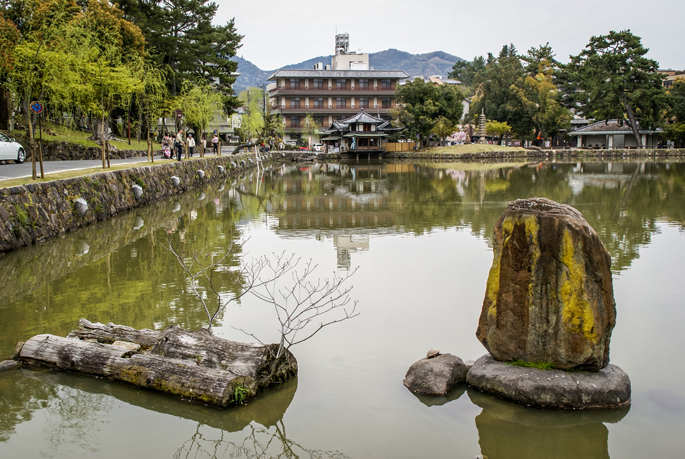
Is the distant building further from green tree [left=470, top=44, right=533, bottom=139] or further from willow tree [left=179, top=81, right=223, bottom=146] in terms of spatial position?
willow tree [left=179, top=81, right=223, bottom=146]

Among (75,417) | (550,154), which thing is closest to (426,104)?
(550,154)

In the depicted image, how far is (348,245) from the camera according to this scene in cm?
1312

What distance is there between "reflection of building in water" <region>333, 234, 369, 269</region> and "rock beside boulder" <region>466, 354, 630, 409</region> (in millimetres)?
5642

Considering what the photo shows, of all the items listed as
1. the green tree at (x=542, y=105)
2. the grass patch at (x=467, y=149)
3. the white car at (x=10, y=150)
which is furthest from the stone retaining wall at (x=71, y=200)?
the green tree at (x=542, y=105)

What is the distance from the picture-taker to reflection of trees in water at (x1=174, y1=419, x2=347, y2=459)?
462 centimetres

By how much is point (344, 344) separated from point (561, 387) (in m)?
2.64

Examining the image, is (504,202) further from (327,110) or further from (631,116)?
(327,110)

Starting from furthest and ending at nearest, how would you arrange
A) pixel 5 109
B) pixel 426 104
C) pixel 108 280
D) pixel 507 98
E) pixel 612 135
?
pixel 507 98
pixel 612 135
pixel 426 104
pixel 5 109
pixel 108 280

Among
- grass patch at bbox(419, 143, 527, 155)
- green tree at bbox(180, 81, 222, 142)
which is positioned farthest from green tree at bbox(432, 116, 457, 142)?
green tree at bbox(180, 81, 222, 142)

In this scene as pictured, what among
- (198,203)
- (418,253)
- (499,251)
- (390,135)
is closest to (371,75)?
(390,135)

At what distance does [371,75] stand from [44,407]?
80562 millimetres

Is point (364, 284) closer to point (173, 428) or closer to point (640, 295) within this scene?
point (640, 295)

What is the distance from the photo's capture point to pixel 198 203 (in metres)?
21.4

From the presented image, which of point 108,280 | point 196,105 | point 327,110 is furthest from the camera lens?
point 327,110
